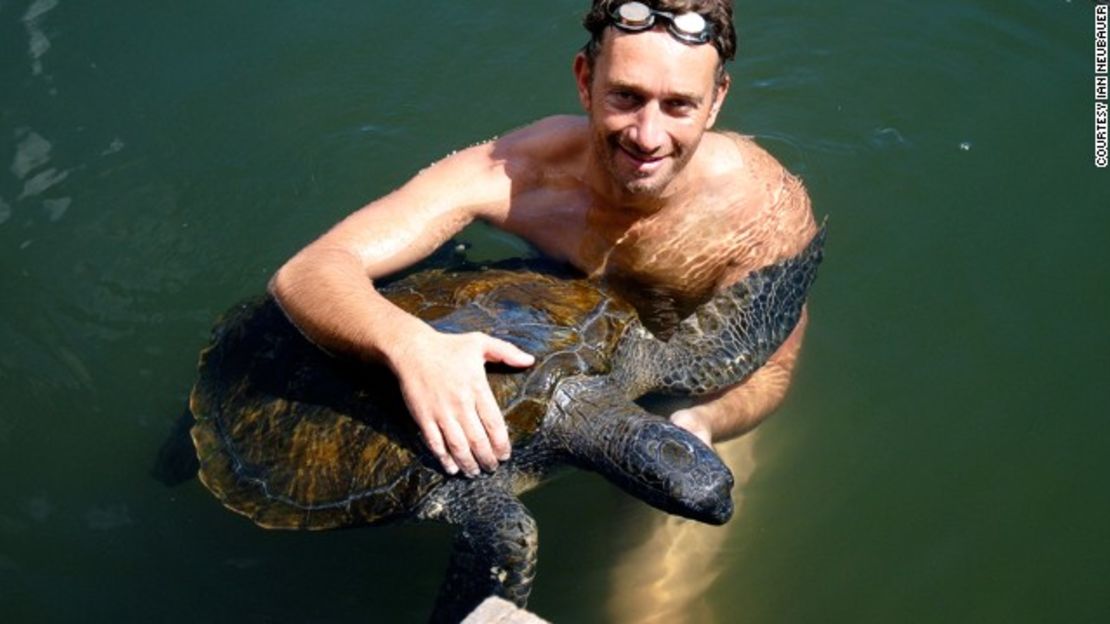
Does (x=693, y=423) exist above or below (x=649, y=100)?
below

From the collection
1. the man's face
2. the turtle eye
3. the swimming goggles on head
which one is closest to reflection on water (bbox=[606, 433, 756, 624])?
the turtle eye

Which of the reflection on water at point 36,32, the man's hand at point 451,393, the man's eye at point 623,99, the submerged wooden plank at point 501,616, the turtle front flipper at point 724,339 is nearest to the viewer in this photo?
the submerged wooden plank at point 501,616

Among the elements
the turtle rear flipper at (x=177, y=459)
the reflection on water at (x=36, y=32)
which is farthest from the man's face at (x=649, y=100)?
the reflection on water at (x=36, y=32)

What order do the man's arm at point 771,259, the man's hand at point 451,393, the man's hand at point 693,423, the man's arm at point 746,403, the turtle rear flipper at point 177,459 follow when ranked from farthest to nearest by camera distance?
the turtle rear flipper at point 177,459 < the man's arm at point 771,259 < the man's arm at point 746,403 < the man's hand at point 693,423 < the man's hand at point 451,393

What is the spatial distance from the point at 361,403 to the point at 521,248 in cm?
157

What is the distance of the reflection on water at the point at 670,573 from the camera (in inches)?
179

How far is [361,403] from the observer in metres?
3.86

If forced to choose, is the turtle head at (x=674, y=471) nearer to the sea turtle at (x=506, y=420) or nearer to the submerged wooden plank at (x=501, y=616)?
the sea turtle at (x=506, y=420)

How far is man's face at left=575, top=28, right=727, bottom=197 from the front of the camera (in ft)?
12.2

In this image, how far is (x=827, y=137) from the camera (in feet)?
19.7

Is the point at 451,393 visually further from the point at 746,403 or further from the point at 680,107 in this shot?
the point at 746,403

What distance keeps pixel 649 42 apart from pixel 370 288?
1322 millimetres

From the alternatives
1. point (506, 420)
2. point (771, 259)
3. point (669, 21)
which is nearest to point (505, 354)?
point (506, 420)

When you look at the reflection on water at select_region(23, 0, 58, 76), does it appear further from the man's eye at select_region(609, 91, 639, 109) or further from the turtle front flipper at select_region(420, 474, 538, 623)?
the turtle front flipper at select_region(420, 474, 538, 623)
